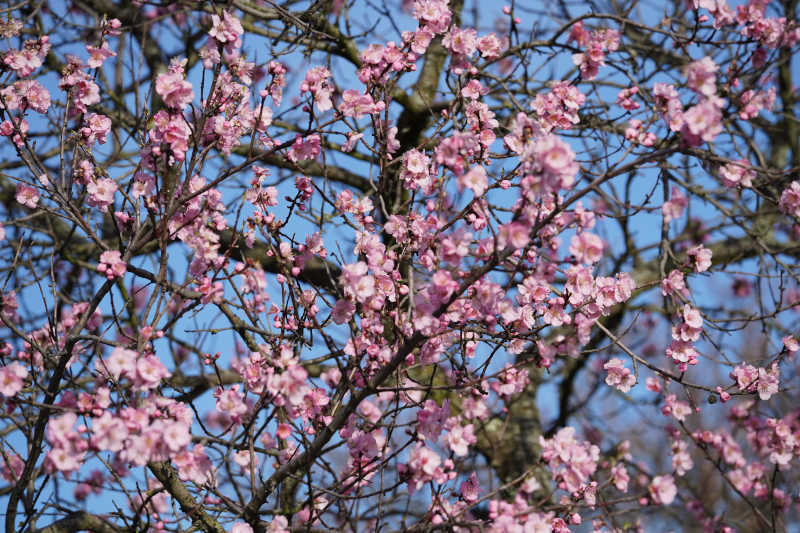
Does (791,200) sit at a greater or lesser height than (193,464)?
greater

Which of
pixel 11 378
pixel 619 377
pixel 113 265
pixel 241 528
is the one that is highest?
pixel 113 265

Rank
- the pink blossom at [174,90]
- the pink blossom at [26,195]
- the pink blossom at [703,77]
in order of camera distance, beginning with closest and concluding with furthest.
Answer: the pink blossom at [703,77] < the pink blossom at [174,90] < the pink blossom at [26,195]

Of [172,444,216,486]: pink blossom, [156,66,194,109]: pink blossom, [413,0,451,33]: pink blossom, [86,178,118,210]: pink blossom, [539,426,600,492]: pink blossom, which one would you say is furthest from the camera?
[413,0,451,33]: pink blossom

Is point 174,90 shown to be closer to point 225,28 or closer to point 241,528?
point 225,28

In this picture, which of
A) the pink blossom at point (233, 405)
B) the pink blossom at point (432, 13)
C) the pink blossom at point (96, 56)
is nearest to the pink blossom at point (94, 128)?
the pink blossom at point (96, 56)

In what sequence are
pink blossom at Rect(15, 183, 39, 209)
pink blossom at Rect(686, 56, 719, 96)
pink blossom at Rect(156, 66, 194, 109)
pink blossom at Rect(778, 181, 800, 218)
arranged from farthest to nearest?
pink blossom at Rect(778, 181, 800, 218) → pink blossom at Rect(15, 183, 39, 209) → pink blossom at Rect(156, 66, 194, 109) → pink blossom at Rect(686, 56, 719, 96)

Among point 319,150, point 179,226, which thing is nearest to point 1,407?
point 179,226

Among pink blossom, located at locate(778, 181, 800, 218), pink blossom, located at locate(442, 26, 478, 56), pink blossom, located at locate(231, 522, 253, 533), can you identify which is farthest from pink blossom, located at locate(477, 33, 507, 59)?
pink blossom, located at locate(231, 522, 253, 533)

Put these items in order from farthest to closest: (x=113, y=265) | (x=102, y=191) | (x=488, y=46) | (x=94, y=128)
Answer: (x=488, y=46) → (x=94, y=128) → (x=102, y=191) → (x=113, y=265)

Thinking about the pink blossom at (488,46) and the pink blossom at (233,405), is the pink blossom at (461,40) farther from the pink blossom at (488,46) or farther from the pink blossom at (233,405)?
the pink blossom at (233,405)

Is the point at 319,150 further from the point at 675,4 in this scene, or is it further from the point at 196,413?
the point at 675,4

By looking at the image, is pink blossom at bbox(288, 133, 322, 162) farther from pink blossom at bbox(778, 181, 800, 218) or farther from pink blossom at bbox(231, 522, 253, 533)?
pink blossom at bbox(778, 181, 800, 218)

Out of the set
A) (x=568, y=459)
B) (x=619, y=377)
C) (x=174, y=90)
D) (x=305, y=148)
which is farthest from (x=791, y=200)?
(x=174, y=90)

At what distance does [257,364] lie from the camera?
111 inches
